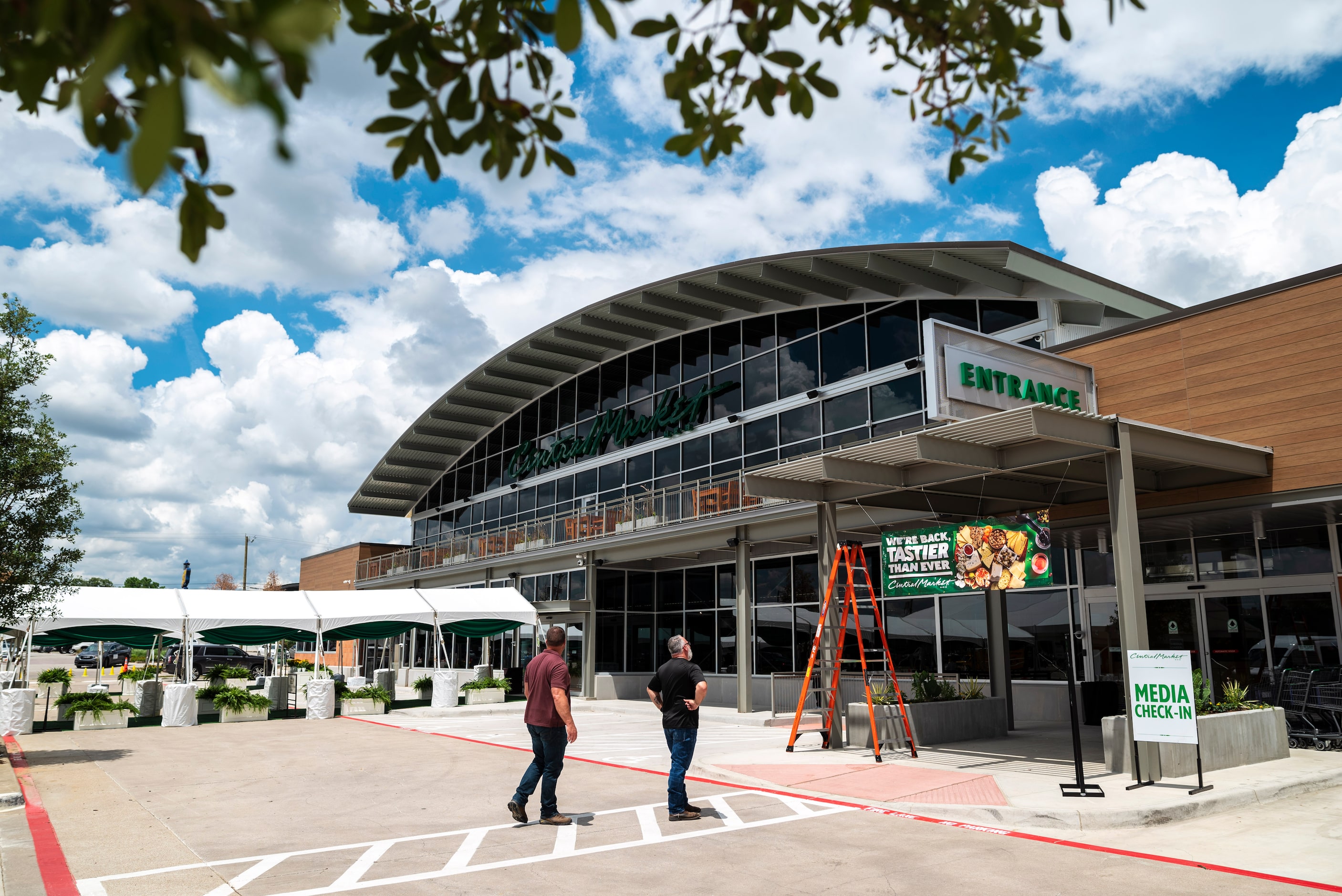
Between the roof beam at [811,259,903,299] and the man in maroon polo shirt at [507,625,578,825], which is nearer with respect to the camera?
the man in maroon polo shirt at [507,625,578,825]

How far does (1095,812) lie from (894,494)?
7208 mm

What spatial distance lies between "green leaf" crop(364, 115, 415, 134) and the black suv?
41.5 metres

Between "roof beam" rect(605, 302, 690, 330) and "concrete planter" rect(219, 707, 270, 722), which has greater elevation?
"roof beam" rect(605, 302, 690, 330)

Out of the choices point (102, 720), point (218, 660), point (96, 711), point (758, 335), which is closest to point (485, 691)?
point (102, 720)

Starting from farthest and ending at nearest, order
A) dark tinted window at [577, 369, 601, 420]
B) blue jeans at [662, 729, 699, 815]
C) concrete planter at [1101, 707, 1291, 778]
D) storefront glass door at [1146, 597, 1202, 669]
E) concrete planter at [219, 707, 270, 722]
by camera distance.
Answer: dark tinted window at [577, 369, 601, 420], concrete planter at [219, 707, 270, 722], storefront glass door at [1146, 597, 1202, 669], concrete planter at [1101, 707, 1291, 778], blue jeans at [662, 729, 699, 815]

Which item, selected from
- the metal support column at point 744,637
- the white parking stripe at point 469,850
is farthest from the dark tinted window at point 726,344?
the white parking stripe at point 469,850

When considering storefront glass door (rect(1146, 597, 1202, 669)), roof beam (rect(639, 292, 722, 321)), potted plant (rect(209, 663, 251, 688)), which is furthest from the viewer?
roof beam (rect(639, 292, 722, 321))

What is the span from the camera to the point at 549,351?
31.0m

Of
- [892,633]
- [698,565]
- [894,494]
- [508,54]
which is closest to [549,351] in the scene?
[698,565]

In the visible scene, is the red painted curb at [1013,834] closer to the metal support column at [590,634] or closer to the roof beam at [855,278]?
the roof beam at [855,278]

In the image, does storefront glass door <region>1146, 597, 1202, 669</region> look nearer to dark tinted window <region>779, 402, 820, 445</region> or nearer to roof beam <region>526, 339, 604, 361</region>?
dark tinted window <region>779, 402, 820, 445</region>

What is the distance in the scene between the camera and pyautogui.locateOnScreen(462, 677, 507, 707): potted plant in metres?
26.0

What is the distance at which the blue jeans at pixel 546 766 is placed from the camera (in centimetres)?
867

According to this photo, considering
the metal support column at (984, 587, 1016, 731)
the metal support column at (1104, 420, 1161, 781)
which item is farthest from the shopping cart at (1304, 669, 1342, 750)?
the metal support column at (984, 587, 1016, 731)
